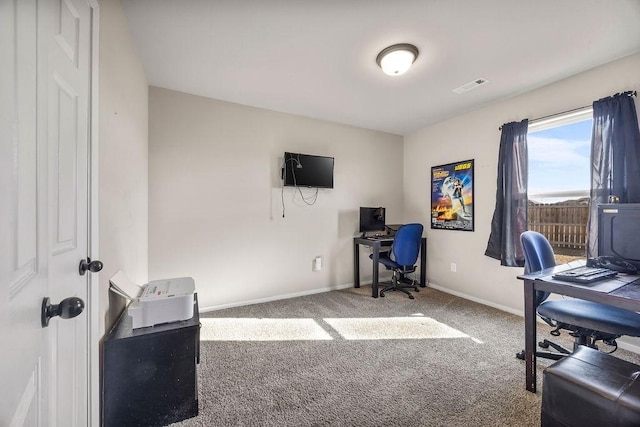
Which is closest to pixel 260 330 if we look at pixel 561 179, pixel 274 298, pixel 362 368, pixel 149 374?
pixel 274 298

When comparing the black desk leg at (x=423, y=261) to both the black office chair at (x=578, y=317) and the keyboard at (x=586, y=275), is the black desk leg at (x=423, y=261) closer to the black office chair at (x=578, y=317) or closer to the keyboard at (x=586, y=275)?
the black office chair at (x=578, y=317)

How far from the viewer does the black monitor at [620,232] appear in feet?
6.07

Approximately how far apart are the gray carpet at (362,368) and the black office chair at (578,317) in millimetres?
378

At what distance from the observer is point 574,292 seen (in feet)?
4.94

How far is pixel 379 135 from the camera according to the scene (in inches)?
165

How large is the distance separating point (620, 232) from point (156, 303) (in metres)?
3.21

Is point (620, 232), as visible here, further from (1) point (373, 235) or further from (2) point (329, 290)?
(2) point (329, 290)

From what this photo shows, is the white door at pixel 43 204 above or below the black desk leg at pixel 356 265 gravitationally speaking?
above

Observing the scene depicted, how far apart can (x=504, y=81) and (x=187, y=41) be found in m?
2.91

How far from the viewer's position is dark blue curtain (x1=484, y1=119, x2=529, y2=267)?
279cm

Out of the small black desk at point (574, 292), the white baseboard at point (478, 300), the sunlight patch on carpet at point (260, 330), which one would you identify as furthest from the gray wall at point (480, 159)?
the sunlight patch on carpet at point (260, 330)

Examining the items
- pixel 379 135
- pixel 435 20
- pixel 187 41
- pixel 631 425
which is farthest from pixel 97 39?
pixel 379 135

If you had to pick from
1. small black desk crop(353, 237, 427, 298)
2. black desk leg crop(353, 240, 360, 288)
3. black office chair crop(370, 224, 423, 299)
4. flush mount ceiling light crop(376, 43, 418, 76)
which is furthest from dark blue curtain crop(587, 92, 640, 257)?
black desk leg crop(353, 240, 360, 288)

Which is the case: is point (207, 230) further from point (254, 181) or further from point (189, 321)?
point (189, 321)
